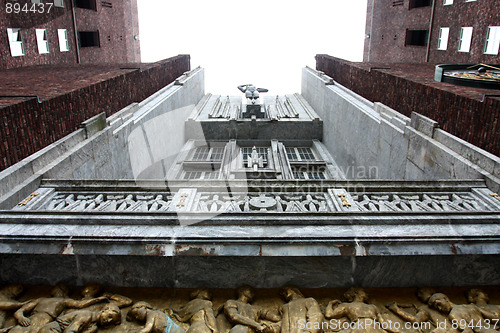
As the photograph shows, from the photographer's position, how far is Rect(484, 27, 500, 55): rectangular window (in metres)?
14.6

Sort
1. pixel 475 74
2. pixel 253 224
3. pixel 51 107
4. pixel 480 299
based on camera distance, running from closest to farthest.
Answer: pixel 480 299 < pixel 253 224 < pixel 51 107 < pixel 475 74

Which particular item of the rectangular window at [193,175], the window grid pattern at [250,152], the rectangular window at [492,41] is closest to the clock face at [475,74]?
the rectangular window at [492,41]

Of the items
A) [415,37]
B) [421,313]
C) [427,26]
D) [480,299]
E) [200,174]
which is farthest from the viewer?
[415,37]

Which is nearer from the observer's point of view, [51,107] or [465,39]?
[51,107]

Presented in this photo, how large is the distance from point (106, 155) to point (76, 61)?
1535 centimetres

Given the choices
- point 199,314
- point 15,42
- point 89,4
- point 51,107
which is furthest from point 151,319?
point 89,4

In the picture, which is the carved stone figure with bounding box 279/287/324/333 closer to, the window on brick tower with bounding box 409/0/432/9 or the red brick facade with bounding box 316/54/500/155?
the red brick facade with bounding box 316/54/500/155

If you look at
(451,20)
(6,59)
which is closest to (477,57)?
(451,20)

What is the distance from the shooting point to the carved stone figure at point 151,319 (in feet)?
13.0

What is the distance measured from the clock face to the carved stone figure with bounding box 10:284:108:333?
8.43m

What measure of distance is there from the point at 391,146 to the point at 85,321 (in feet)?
27.2

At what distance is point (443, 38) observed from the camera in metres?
19.4

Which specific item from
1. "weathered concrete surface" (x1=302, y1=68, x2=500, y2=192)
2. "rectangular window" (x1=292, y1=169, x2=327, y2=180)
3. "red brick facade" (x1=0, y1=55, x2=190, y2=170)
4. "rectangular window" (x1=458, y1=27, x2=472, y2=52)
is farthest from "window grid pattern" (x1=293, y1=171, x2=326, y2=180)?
"rectangular window" (x1=458, y1=27, x2=472, y2=52)

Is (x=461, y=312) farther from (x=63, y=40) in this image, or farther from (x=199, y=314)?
(x=63, y=40)
